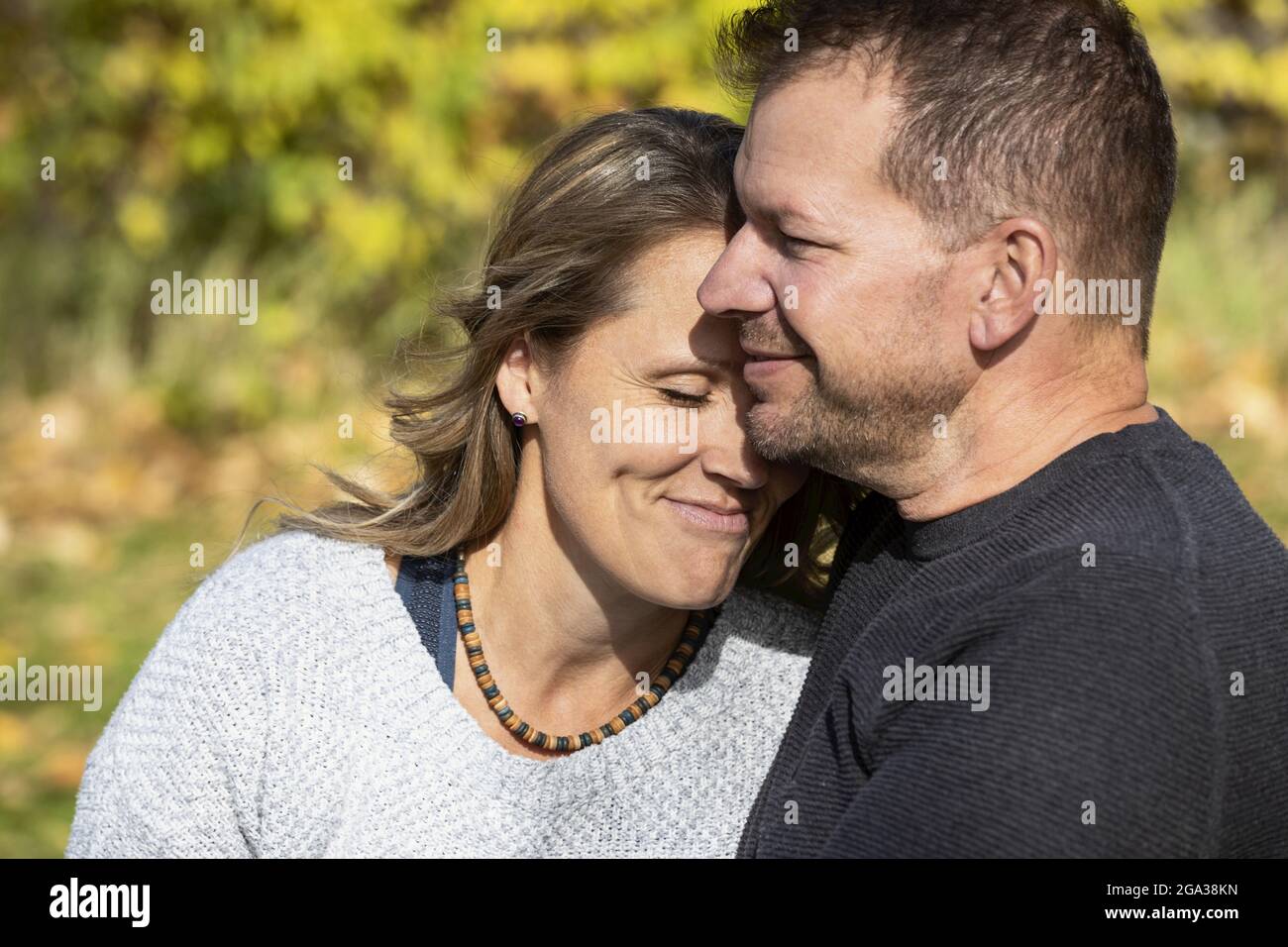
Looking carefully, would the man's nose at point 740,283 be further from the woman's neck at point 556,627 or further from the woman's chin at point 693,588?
the woman's neck at point 556,627

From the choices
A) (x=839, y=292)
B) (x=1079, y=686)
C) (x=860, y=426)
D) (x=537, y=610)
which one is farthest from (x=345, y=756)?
(x=1079, y=686)

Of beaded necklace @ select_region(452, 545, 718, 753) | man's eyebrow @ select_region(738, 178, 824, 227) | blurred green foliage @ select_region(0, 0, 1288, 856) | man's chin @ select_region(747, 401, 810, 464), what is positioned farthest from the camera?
blurred green foliage @ select_region(0, 0, 1288, 856)

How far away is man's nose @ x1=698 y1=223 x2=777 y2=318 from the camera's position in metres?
2.57

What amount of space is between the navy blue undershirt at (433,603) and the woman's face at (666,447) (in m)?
0.34

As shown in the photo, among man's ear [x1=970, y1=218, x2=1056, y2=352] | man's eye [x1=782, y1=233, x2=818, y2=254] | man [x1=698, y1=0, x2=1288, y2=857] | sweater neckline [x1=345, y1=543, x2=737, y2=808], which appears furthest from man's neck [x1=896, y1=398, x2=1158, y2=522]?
sweater neckline [x1=345, y1=543, x2=737, y2=808]

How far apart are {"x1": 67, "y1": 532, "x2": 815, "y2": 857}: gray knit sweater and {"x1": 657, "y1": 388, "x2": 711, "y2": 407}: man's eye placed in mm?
653

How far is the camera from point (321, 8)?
6812mm

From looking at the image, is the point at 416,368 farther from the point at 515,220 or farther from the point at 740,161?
the point at 740,161

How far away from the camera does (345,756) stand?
109 inches

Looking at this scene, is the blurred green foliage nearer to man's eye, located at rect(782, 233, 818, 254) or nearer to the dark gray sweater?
man's eye, located at rect(782, 233, 818, 254)

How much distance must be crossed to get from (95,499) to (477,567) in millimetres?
3921

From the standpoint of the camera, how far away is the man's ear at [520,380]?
3.08 m
